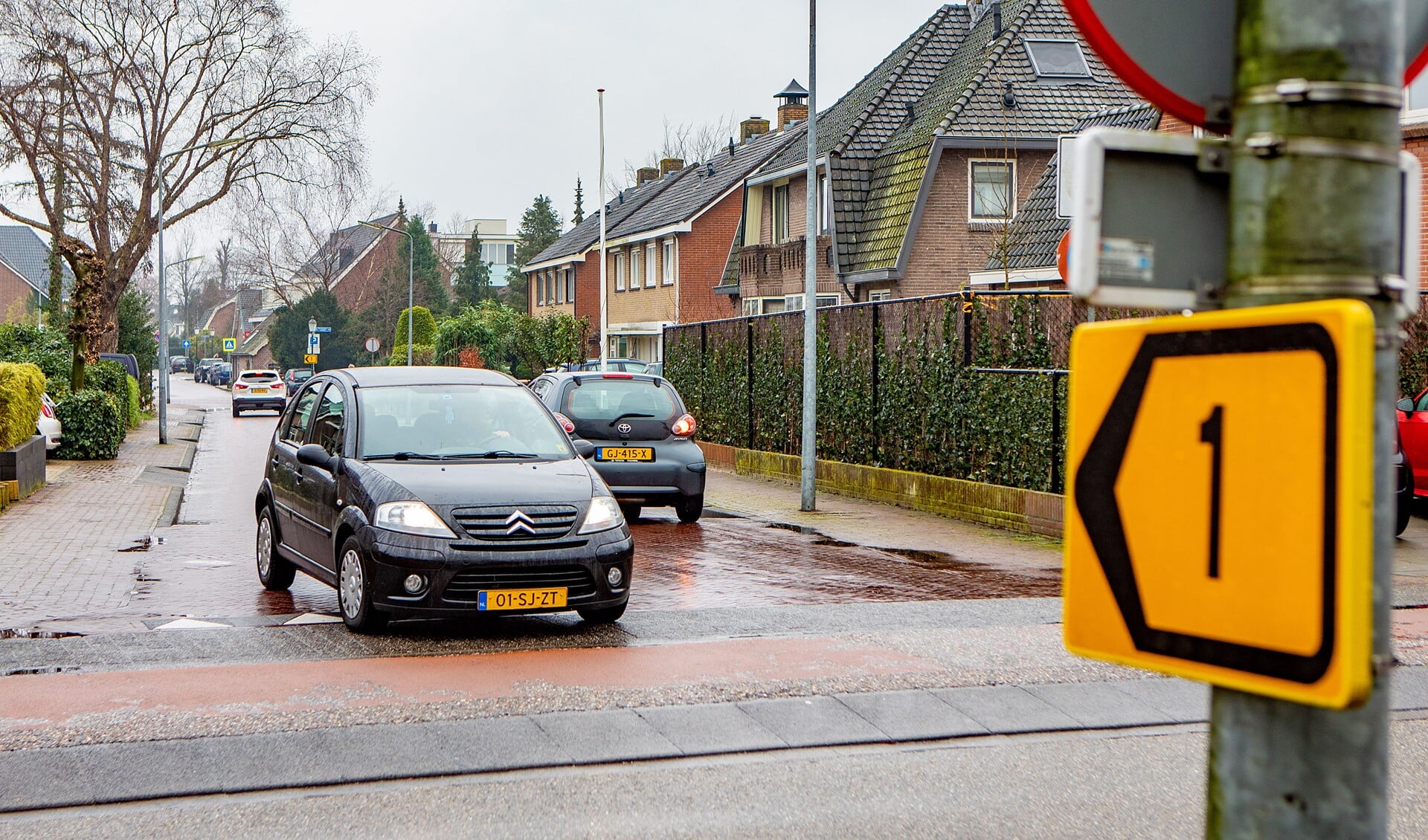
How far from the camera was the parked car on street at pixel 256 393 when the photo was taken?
48.7 meters

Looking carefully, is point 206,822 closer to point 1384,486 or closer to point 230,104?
point 1384,486

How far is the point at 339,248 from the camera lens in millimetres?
101062

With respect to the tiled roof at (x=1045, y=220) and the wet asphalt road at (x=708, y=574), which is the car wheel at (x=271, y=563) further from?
the tiled roof at (x=1045, y=220)

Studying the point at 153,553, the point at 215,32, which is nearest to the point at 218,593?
the point at 153,553

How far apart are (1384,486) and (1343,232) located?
0.34 meters

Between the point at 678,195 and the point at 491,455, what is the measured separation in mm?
44259

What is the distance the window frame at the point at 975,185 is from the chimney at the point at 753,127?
24304mm

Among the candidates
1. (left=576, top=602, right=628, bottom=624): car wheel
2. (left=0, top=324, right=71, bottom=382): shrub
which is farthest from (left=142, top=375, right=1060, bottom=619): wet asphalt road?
(left=0, top=324, right=71, bottom=382): shrub

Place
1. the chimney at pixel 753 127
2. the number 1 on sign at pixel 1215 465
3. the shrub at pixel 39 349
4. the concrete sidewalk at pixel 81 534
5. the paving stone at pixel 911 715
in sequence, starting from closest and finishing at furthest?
the number 1 on sign at pixel 1215 465 → the paving stone at pixel 911 715 → the concrete sidewalk at pixel 81 534 → the shrub at pixel 39 349 → the chimney at pixel 753 127

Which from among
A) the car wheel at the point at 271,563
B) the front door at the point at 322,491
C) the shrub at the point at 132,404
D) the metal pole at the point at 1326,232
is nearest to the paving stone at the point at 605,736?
the front door at the point at 322,491

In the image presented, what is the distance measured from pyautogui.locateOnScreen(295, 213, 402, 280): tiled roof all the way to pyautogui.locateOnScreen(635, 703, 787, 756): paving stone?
79.5 metres

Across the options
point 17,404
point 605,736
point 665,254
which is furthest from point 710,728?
point 665,254

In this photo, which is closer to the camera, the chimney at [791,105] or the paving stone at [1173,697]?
the paving stone at [1173,697]

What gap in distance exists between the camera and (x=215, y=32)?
41594 mm
